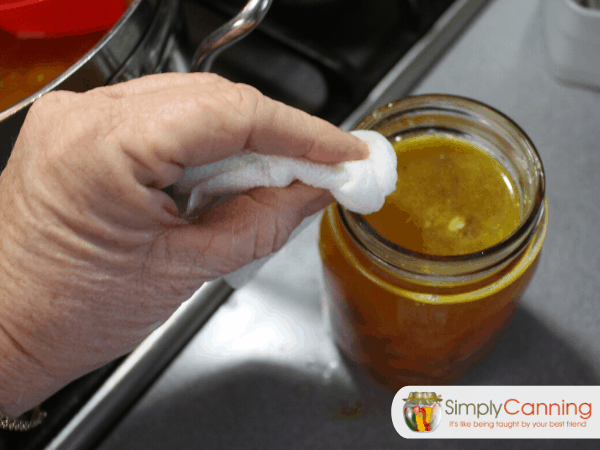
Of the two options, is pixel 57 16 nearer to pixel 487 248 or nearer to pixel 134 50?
pixel 134 50

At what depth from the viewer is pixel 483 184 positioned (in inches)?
12.8

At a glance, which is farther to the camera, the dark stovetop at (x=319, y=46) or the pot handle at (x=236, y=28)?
the dark stovetop at (x=319, y=46)

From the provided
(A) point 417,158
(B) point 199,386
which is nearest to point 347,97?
(A) point 417,158

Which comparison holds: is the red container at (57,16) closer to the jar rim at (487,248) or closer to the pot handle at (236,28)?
the pot handle at (236,28)

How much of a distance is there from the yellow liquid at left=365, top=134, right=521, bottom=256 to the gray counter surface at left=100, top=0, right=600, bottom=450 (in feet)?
0.49

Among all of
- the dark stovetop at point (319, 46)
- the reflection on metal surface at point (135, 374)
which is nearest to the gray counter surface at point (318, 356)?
the reflection on metal surface at point (135, 374)

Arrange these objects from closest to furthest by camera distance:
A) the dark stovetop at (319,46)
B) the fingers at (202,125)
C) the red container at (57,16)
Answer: the fingers at (202,125)
the red container at (57,16)
the dark stovetop at (319,46)

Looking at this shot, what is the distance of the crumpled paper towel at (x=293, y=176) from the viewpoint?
252 millimetres

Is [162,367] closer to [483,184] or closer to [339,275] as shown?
[339,275]

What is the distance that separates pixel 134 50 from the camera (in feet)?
1.11

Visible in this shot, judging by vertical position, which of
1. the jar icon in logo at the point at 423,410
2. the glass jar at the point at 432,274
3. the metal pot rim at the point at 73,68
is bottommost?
the jar icon in logo at the point at 423,410

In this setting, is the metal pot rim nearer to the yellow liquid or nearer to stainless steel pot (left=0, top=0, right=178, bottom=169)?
stainless steel pot (left=0, top=0, right=178, bottom=169)

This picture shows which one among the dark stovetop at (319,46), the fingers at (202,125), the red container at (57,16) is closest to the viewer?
the fingers at (202,125)

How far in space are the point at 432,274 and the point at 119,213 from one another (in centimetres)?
16
